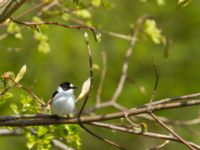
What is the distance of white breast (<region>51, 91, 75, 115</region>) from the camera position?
5.52 m

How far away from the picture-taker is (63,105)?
5.68m

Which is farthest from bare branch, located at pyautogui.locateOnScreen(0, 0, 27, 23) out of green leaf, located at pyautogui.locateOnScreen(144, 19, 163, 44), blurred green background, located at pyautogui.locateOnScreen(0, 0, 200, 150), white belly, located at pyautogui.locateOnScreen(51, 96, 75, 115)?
blurred green background, located at pyautogui.locateOnScreen(0, 0, 200, 150)

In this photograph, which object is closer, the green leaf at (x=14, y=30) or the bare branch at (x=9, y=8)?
the bare branch at (x=9, y=8)

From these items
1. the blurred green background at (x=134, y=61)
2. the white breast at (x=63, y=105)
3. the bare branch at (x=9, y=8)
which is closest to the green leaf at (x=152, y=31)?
the white breast at (x=63, y=105)

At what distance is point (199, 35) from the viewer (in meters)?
16.0

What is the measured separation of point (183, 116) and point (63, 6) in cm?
1012

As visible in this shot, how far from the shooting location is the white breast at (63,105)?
5.52m

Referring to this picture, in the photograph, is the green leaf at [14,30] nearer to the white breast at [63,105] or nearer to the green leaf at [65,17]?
the green leaf at [65,17]

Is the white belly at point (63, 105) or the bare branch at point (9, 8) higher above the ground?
the white belly at point (63, 105)

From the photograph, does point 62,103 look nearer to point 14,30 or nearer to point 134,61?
point 14,30

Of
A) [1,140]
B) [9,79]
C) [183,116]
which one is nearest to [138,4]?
[183,116]

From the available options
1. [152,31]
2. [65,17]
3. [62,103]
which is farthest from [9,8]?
[152,31]

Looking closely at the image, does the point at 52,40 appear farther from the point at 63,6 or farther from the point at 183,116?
the point at 63,6

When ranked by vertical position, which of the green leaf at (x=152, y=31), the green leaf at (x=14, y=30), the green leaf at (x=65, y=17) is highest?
the green leaf at (x=152, y=31)
